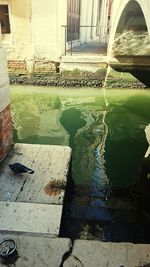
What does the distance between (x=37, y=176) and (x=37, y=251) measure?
124cm

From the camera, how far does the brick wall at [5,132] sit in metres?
3.71

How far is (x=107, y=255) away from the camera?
2.38 metres

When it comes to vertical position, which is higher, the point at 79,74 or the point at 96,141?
the point at 79,74

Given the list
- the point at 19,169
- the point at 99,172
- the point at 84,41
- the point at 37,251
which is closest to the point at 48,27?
the point at 84,41

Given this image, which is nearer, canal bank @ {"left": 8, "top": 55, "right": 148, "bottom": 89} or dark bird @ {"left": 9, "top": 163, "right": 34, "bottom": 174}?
dark bird @ {"left": 9, "top": 163, "right": 34, "bottom": 174}

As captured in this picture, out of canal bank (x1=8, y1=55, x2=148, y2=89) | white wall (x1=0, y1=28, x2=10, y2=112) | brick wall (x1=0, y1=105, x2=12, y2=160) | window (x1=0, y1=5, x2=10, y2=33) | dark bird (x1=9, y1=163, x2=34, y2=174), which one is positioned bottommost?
canal bank (x1=8, y1=55, x2=148, y2=89)

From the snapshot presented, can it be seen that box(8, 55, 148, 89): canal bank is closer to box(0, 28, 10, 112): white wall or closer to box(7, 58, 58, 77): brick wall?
box(7, 58, 58, 77): brick wall

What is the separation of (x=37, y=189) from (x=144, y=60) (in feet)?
31.8

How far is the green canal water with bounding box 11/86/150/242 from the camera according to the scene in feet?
12.3

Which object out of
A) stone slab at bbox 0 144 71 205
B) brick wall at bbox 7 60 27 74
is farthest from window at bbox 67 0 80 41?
stone slab at bbox 0 144 71 205

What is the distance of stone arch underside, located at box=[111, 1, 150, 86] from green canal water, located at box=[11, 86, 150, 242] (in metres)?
1.22

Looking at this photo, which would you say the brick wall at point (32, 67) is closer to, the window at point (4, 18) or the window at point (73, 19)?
the window at point (4, 18)

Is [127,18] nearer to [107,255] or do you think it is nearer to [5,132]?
[5,132]

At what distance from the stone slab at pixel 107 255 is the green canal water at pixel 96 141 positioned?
96 cm
